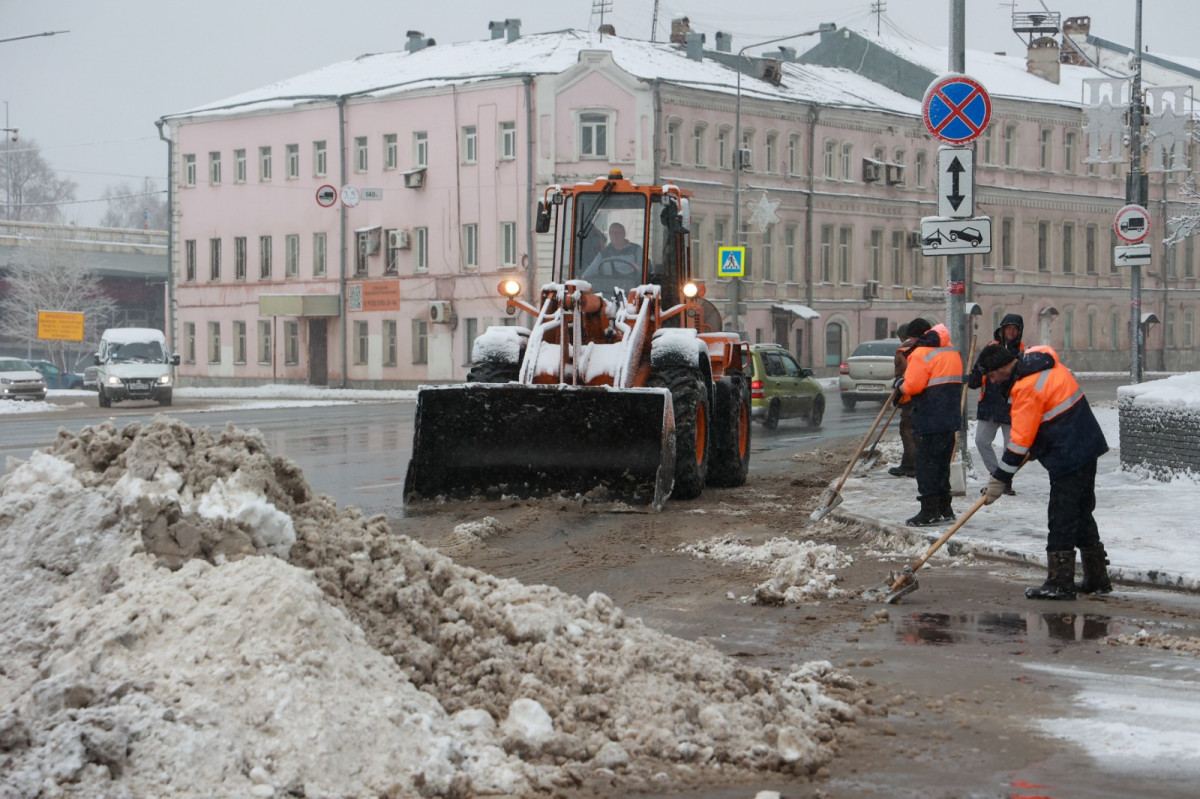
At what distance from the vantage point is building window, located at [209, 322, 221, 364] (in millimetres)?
55219

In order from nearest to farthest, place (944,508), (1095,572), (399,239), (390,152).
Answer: (1095,572) < (944,508) < (399,239) < (390,152)

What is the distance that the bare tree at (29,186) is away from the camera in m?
104

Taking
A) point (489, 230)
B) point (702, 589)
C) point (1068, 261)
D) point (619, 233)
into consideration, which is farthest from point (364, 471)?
point (1068, 261)

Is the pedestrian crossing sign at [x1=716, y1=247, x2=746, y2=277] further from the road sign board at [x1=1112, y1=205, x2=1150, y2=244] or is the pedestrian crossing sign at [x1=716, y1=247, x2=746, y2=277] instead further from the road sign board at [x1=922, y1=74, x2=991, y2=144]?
the road sign board at [x1=922, y1=74, x2=991, y2=144]

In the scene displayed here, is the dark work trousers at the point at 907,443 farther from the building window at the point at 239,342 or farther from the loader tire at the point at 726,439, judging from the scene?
the building window at the point at 239,342

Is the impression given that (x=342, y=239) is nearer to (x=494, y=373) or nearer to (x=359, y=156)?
(x=359, y=156)

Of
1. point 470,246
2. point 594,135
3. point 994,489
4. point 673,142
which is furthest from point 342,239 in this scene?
point 994,489

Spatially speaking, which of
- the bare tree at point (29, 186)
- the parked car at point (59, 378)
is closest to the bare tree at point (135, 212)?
the bare tree at point (29, 186)

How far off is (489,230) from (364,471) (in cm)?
3170

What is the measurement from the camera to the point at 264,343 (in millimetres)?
53625

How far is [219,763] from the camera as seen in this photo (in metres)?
4.93

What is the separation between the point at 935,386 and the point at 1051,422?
3.05m

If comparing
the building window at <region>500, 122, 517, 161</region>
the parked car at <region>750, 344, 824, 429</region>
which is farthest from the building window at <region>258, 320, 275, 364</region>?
the parked car at <region>750, 344, 824, 429</region>

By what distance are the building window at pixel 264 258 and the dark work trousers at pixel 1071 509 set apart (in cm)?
4668
